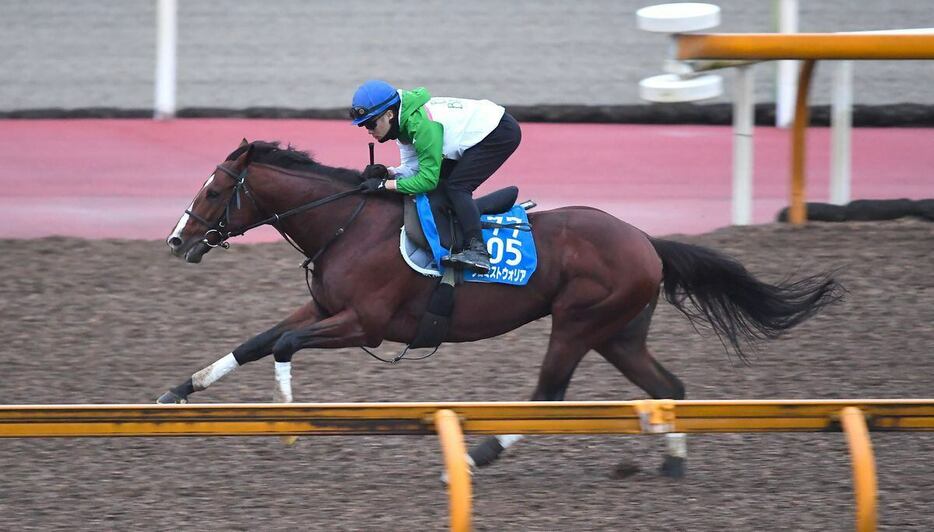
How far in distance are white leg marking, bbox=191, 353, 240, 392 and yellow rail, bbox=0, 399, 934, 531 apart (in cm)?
142

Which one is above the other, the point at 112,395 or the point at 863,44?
the point at 863,44

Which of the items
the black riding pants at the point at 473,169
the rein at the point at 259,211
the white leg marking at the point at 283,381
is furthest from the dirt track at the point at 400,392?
the black riding pants at the point at 473,169

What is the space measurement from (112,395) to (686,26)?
4916mm

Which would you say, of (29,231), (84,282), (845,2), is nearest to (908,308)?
(84,282)

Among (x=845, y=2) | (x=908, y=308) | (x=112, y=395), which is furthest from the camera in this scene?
(x=845, y=2)

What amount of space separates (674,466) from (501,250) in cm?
139

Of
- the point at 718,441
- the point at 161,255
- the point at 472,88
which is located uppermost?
the point at 472,88

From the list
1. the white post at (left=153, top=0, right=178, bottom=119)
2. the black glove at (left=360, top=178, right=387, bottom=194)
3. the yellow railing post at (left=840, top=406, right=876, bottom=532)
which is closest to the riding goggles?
the black glove at (left=360, top=178, right=387, bottom=194)

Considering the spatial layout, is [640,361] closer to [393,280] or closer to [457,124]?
[393,280]

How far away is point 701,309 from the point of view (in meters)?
7.04

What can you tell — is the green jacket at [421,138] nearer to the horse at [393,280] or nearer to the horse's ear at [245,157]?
the horse at [393,280]

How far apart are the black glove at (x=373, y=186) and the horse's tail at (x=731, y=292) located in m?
1.50

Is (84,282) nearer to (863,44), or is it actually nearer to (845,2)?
(863,44)

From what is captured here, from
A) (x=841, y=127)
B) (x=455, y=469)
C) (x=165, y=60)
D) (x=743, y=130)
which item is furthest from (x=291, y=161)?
(x=165, y=60)
